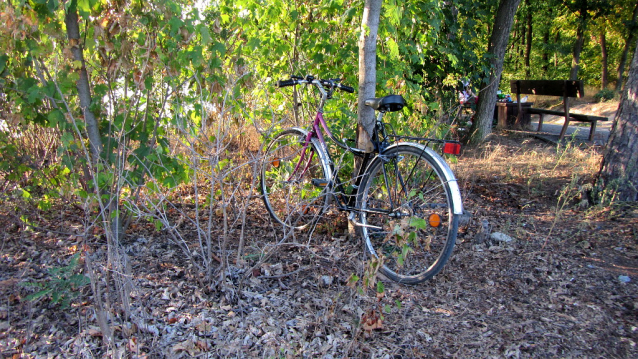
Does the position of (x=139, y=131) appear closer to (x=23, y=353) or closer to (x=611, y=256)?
(x=23, y=353)

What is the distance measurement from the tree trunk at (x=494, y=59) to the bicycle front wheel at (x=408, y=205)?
5.14 metres

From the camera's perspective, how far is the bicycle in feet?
8.96

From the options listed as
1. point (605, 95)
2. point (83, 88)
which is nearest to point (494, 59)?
point (83, 88)

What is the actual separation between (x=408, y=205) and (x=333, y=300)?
0.79 metres

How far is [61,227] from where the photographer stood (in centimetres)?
338

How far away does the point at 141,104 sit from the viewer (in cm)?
321

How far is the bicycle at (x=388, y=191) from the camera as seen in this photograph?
8.96 ft

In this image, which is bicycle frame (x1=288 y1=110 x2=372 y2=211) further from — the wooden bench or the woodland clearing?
the wooden bench

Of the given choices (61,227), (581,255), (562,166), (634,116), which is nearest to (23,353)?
(61,227)

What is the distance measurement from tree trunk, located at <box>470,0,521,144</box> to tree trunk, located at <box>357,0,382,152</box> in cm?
511

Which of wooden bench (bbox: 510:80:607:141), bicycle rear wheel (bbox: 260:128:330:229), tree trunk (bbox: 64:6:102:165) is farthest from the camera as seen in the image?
wooden bench (bbox: 510:80:607:141)

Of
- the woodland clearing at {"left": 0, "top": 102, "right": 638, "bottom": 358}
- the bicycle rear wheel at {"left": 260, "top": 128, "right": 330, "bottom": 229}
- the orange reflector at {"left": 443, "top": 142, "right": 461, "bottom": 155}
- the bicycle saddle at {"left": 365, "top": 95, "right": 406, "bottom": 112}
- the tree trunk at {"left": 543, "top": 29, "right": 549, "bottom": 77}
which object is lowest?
the woodland clearing at {"left": 0, "top": 102, "right": 638, "bottom": 358}

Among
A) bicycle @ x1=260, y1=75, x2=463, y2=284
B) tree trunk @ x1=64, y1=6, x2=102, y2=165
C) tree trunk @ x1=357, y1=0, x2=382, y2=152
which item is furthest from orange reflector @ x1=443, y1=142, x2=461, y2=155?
tree trunk @ x1=64, y1=6, x2=102, y2=165

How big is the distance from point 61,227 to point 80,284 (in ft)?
3.89
